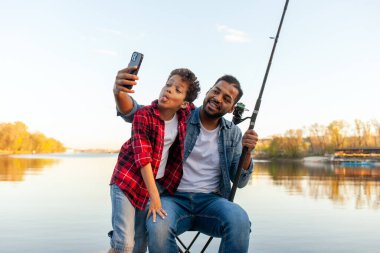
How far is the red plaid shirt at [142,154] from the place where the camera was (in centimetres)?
288

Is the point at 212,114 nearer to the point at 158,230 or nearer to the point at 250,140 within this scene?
the point at 250,140

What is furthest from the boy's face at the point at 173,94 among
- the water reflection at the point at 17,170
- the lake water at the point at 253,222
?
the water reflection at the point at 17,170

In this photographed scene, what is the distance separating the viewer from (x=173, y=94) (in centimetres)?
299

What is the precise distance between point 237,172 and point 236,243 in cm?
50

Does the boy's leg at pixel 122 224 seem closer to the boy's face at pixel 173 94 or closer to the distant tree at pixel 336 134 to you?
the boy's face at pixel 173 94

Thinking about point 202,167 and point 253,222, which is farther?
point 253,222

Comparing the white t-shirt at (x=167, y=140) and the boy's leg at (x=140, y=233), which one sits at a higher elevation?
the white t-shirt at (x=167, y=140)

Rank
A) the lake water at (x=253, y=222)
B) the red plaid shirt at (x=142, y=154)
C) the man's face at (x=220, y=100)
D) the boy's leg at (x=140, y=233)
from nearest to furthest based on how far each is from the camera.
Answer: the red plaid shirt at (x=142, y=154)
the boy's leg at (x=140, y=233)
the man's face at (x=220, y=100)
the lake water at (x=253, y=222)

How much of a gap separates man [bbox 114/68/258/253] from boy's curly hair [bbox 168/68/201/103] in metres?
0.11

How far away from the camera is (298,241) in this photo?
8.36 metres

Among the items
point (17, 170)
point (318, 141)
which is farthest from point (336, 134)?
point (17, 170)

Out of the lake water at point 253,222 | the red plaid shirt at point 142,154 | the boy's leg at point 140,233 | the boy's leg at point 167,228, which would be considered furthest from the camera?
the lake water at point 253,222

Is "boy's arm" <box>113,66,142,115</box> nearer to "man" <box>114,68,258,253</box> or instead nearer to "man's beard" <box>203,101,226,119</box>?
"man" <box>114,68,258,253</box>

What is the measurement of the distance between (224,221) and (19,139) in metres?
123
